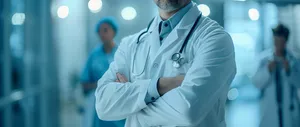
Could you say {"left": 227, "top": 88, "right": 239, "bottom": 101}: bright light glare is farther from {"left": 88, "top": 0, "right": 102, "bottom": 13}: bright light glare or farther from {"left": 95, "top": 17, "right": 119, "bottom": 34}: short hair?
A: {"left": 88, "top": 0, "right": 102, "bottom": 13}: bright light glare

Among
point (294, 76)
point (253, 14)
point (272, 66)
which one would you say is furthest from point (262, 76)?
point (253, 14)

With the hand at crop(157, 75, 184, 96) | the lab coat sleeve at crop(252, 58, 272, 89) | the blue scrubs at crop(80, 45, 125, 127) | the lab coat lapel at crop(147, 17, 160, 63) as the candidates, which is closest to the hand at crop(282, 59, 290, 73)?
the lab coat sleeve at crop(252, 58, 272, 89)

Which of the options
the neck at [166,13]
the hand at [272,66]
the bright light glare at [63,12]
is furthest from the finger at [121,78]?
the bright light glare at [63,12]

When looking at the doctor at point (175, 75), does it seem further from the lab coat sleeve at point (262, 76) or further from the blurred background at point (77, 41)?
the lab coat sleeve at point (262, 76)

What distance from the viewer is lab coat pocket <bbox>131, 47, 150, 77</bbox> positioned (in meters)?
1.79

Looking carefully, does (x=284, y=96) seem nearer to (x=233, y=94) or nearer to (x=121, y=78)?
(x=233, y=94)

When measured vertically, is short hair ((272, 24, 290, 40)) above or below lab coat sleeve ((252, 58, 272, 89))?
above

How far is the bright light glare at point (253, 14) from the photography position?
3.89 m

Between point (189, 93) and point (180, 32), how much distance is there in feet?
0.79

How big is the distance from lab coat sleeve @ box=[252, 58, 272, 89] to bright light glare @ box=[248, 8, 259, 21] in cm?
34

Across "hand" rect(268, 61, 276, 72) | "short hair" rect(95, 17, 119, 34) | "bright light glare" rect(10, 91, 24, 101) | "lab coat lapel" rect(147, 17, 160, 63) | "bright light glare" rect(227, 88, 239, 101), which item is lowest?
"bright light glare" rect(227, 88, 239, 101)

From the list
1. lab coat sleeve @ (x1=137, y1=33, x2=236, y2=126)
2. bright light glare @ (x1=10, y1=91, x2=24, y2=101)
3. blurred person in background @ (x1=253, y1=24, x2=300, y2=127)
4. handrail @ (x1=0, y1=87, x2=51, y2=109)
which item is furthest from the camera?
blurred person in background @ (x1=253, y1=24, x2=300, y2=127)

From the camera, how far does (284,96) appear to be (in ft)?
11.4

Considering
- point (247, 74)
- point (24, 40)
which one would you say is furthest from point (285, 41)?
point (24, 40)
